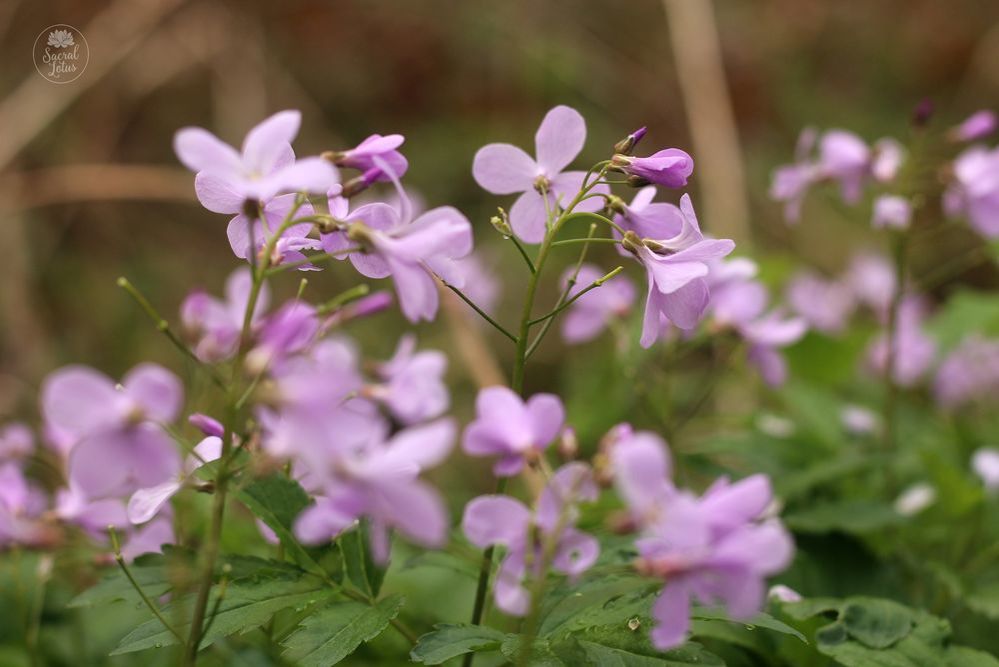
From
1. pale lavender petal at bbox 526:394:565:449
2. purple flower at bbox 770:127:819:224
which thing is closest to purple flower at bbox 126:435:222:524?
pale lavender petal at bbox 526:394:565:449

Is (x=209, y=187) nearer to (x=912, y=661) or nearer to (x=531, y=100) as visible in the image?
(x=912, y=661)

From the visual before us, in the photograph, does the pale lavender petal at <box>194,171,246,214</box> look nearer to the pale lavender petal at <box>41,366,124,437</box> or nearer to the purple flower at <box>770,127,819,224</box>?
the pale lavender petal at <box>41,366,124,437</box>

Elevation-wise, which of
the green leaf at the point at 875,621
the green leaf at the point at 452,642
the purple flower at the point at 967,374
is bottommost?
the purple flower at the point at 967,374

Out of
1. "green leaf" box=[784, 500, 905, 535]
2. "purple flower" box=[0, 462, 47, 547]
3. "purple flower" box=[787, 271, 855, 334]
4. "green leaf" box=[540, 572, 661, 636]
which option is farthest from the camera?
"purple flower" box=[787, 271, 855, 334]

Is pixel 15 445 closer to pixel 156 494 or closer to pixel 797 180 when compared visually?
pixel 156 494

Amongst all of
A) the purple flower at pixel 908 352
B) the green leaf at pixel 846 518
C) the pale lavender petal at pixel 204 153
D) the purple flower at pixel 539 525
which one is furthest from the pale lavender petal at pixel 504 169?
the purple flower at pixel 908 352

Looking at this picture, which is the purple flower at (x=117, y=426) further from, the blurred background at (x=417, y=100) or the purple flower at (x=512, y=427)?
the blurred background at (x=417, y=100)
